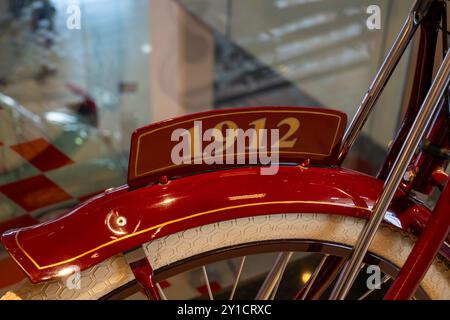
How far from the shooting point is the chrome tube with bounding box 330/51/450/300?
618 mm

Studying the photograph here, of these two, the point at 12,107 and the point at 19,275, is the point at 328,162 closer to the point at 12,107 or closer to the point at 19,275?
the point at 19,275

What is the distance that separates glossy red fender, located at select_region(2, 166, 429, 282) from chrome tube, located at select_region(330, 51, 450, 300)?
5 cm

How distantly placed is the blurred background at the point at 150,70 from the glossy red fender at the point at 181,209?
39.1 inches

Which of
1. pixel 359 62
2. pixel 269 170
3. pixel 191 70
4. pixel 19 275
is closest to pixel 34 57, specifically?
pixel 191 70

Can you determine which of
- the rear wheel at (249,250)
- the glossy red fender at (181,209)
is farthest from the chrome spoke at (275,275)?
the glossy red fender at (181,209)

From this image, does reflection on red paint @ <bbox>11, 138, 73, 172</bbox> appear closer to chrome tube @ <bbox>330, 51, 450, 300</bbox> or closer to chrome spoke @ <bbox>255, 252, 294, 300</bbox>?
chrome spoke @ <bbox>255, 252, 294, 300</bbox>

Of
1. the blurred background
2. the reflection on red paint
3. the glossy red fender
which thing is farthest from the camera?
the blurred background

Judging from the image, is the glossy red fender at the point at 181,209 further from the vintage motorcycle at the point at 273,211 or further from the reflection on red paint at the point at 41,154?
the reflection on red paint at the point at 41,154

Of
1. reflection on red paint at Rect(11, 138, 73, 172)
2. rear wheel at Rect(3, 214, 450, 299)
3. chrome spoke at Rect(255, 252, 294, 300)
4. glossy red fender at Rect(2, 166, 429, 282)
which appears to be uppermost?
glossy red fender at Rect(2, 166, 429, 282)

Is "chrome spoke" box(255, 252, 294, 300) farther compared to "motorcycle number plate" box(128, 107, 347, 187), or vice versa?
"chrome spoke" box(255, 252, 294, 300)

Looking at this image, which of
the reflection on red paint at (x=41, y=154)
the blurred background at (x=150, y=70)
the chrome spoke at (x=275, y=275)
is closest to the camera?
the chrome spoke at (x=275, y=275)

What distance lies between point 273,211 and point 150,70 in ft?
7.26

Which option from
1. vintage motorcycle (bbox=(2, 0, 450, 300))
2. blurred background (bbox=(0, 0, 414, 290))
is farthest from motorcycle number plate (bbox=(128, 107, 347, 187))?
blurred background (bbox=(0, 0, 414, 290))

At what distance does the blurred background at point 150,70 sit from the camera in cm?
173
